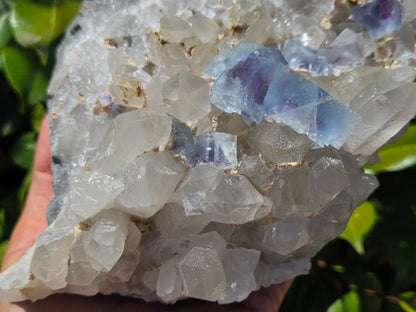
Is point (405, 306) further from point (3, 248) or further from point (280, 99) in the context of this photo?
point (3, 248)

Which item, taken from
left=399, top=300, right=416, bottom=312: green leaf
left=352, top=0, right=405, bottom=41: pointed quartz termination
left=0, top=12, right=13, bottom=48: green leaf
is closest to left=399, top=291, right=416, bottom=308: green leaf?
left=399, top=300, right=416, bottom=312: green leaf

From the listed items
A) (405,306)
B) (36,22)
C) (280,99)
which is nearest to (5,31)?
(36,22)

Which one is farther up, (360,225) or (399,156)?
(399,156)

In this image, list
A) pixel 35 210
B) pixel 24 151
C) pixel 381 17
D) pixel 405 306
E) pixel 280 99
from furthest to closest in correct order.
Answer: pixel 24 151 < pixel 405 306 < pixel 35 210 < pixel 381 17 < pixel 280 99

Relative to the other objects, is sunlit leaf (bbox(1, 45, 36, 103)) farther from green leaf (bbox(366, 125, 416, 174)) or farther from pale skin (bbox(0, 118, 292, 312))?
green leaf (bbox(366, 125, 416, 174))

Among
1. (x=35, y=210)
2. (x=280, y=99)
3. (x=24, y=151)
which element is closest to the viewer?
(x=280, y=99)

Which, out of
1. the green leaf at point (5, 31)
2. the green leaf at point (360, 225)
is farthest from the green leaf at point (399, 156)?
the green leaf at point (5, 31)
